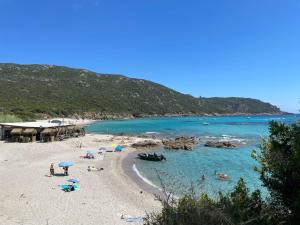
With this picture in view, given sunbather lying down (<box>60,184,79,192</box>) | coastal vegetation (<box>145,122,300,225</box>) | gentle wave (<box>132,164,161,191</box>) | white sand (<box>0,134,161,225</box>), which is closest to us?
coastal vegetation (<box>145,122,300,225</box>)

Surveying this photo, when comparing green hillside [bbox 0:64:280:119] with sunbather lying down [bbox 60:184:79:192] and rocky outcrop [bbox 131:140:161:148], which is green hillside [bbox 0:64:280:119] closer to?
rocky outcrop [bbox 131:140:161:148]

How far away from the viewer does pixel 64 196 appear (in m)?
19.1

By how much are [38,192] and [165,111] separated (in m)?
159

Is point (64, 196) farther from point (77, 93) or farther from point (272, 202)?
point (77, 93)

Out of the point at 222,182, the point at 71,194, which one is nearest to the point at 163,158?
the point at 222,182

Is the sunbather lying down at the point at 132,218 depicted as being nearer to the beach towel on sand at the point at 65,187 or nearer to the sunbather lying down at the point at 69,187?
the sunbather lying down at the point at 69,187

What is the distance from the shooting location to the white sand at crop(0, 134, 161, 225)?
15500 mm

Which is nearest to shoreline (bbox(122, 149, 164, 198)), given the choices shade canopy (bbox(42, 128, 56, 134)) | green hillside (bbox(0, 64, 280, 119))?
shade canopy (bbox(42, 128, 56, 134))

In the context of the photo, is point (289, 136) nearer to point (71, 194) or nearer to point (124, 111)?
point (71, 194)

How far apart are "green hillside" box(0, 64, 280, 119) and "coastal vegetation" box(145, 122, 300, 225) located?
88.4 meters

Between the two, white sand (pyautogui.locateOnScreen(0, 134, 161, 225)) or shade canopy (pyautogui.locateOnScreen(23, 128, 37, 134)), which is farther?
shade canopy (pyautogui.locateOnScreen(23, 128, 37, 134))

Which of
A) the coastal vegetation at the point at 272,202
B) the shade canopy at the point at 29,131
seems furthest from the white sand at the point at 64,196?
the shade canopy at the point at 29,131

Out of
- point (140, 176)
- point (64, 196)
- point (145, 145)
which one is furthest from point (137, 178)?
point (145, 145)

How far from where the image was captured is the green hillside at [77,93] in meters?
117
